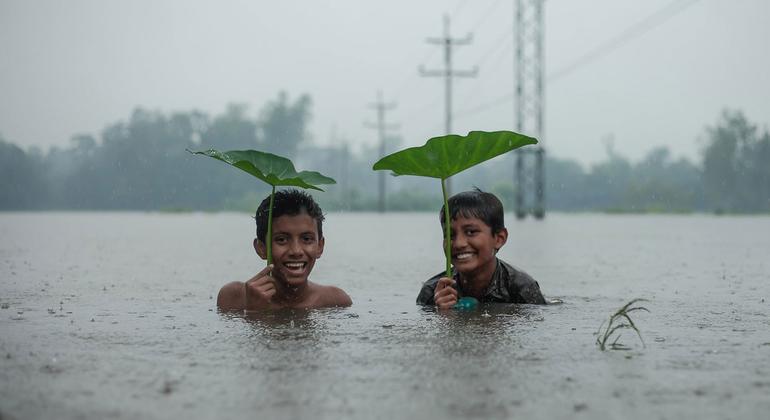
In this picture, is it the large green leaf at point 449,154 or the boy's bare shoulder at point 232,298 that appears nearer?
the large green leaf at point 449,154

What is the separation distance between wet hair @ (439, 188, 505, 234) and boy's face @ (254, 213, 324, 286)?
77cm

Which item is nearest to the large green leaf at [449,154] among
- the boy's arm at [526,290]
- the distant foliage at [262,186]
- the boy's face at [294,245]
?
the boy's face at [294,245]

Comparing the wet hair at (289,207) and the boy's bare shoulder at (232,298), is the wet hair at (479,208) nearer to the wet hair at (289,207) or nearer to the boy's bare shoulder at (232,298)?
the wet hair at (289,207)

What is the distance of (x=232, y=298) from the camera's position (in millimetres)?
5184

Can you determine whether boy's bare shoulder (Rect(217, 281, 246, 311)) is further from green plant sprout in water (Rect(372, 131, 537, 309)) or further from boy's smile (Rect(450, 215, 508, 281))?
boy's smile (Rect(450, 215, 508, 281))

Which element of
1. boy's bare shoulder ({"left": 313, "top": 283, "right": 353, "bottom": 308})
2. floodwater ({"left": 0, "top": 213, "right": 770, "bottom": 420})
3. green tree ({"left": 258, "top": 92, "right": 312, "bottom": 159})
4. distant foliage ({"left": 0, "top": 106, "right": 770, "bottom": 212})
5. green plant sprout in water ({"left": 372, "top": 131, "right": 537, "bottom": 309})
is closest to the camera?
→ floodwater ({"left": 0, "top": 213, "right": 770, "bottom": 420})

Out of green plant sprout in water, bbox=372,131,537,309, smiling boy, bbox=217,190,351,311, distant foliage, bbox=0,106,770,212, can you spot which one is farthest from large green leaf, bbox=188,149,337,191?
distant foliage, bbox=0,106,770,212

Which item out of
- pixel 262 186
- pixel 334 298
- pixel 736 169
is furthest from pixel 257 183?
pixel 334 298

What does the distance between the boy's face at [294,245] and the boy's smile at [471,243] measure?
2.61 ft

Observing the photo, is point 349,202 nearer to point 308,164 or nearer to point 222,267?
point 308,164

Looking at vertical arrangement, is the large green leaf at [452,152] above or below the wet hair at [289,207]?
above

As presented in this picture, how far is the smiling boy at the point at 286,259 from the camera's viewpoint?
4.84m

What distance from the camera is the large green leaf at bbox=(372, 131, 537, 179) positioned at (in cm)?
469

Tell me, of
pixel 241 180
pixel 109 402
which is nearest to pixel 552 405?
pixel 109 402
